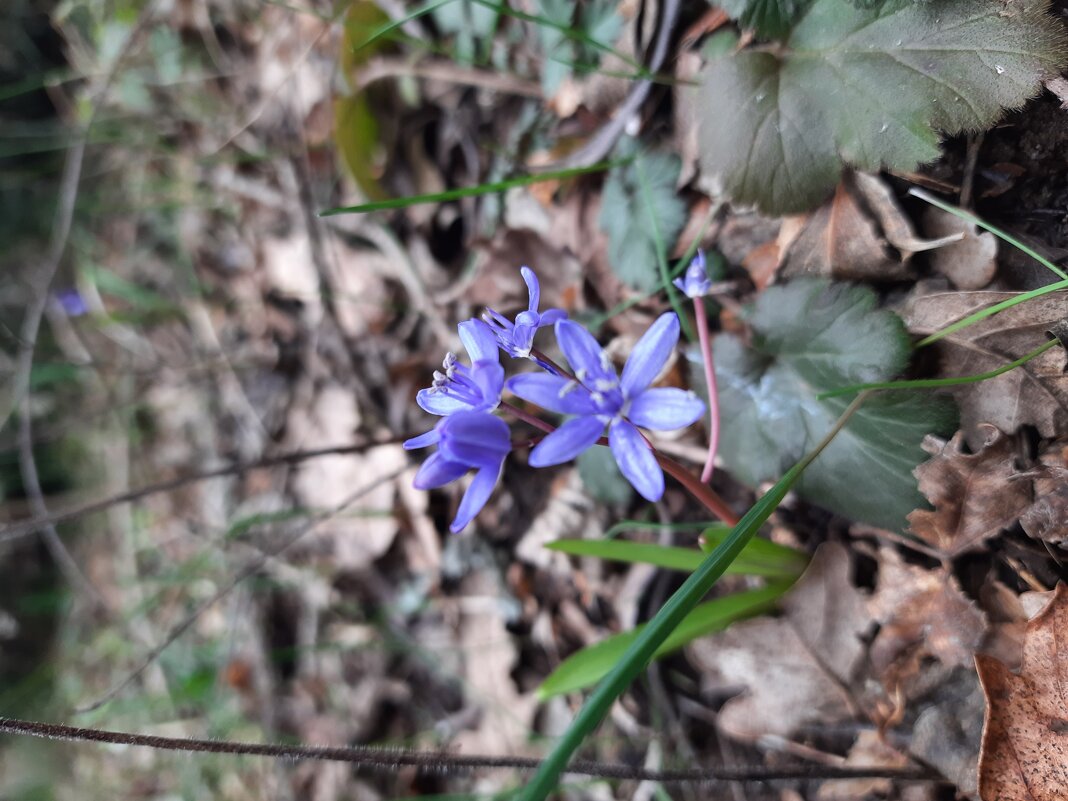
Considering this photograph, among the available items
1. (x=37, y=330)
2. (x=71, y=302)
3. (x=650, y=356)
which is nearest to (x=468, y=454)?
(x=650, y=356)

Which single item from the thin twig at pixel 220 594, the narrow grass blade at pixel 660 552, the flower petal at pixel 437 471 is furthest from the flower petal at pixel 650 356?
the thin twig at pixel 220 594

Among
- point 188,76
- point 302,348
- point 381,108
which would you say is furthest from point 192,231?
point 381,108

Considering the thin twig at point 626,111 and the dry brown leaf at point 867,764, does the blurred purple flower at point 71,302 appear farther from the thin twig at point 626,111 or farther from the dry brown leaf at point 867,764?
the dry brown leaf at point 867,764

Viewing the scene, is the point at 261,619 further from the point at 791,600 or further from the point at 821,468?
the point at 821,468

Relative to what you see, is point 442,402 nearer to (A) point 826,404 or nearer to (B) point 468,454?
(B) point 468,454

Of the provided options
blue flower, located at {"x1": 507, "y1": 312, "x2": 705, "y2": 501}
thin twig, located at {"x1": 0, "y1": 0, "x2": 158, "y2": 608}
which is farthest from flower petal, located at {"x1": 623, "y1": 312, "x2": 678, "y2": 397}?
thin twig, located at {"x1": 0, "y1": 0, "x2": 158, "y2": 608}

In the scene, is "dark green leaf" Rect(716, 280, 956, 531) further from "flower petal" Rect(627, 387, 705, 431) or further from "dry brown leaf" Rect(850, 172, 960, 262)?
"flower petal" Rect(627, 387, 705, 431)
